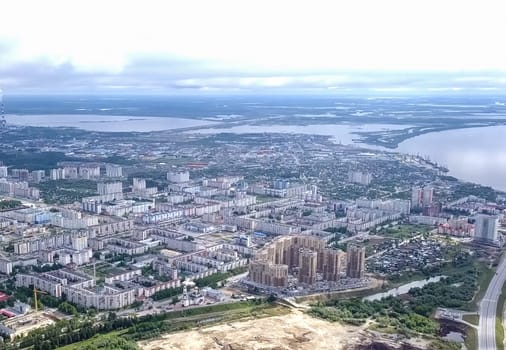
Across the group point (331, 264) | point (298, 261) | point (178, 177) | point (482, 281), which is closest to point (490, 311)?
point (482, 281)

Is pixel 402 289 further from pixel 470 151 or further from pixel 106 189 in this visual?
pixel 470 151

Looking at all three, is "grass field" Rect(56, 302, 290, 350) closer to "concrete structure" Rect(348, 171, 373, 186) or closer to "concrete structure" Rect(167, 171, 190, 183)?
"concrete structure" Rect(167, 171, 190, 183)

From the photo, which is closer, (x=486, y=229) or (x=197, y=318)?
(x=197, y=318)

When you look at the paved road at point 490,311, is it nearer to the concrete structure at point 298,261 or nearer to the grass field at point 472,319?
the grass field at point 472,319

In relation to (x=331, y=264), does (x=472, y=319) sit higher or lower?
lower

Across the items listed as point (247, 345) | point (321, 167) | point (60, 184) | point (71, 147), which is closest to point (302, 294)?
point (247, 345)

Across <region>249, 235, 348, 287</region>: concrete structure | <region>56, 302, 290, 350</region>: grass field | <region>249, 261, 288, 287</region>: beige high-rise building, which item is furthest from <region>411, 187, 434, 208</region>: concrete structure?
<region>56, 302, 290, 350</region>: grass field
